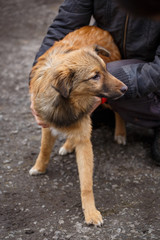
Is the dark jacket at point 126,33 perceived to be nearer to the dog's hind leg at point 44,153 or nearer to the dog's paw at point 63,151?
the dog's hind leg at point 44,153

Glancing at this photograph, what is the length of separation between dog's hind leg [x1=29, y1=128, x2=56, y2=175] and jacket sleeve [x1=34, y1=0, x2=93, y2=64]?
925 mm

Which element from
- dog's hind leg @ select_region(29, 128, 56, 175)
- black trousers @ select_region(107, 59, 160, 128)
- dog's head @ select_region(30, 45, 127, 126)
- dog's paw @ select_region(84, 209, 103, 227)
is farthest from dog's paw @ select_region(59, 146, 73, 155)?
dog's paw @ select_region(84, 209, 103, 227)

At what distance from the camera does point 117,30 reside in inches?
131

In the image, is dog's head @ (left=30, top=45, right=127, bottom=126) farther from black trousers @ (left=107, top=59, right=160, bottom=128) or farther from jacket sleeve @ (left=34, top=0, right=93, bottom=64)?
jacket sleeve @ (left=34, top=0, right=93, bottom=64)

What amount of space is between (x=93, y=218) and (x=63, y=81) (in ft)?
4.08

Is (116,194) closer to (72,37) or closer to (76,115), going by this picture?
(76,115)

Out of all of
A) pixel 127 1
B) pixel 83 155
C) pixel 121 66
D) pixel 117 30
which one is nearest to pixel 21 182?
pixel 83 155

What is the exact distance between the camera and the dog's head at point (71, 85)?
265 centimetres

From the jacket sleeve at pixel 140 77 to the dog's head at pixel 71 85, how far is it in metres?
0.34

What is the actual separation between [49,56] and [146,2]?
1.79m

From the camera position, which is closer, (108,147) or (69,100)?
(69,100)

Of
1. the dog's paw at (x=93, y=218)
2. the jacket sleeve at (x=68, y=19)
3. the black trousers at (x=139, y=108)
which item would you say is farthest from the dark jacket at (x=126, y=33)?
the dog's paw at (x=93, y=218)

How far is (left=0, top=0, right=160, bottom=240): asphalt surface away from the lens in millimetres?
2691

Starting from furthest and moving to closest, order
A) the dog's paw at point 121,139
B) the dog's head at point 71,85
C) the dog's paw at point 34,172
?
the dog's paw at point 121,139
the dog's paw at point 34,172
the dog's head at point 71,85
